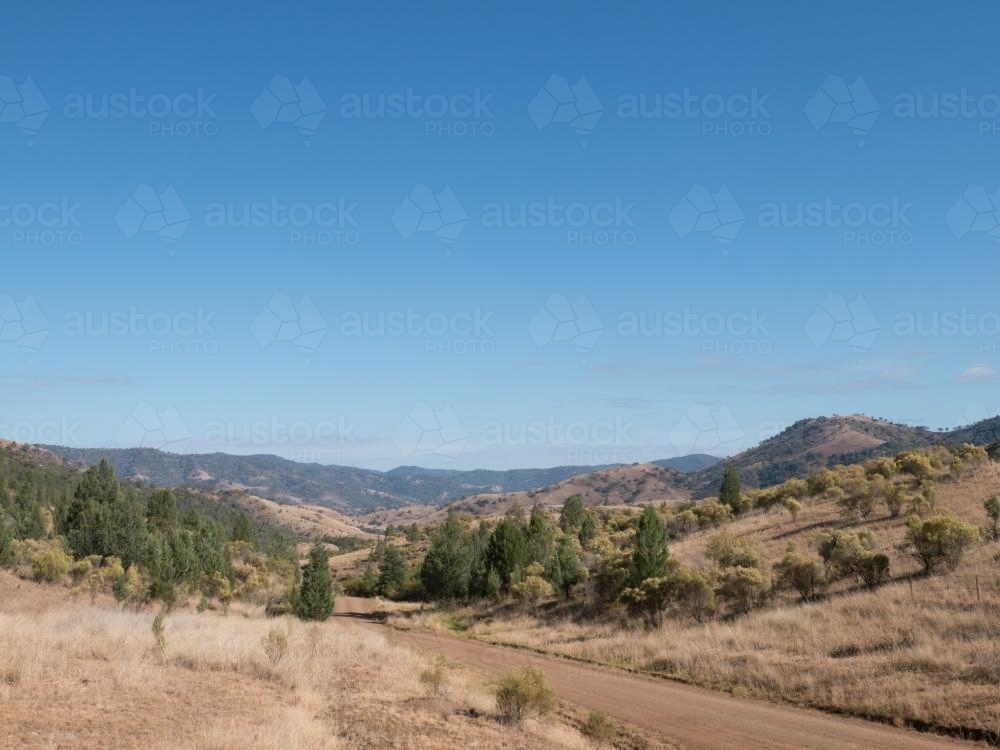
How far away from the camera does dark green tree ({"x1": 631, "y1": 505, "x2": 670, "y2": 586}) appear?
36.3m

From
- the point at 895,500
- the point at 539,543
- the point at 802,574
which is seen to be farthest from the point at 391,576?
the point at 802,574

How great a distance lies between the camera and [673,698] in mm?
21094

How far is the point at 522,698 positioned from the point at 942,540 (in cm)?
2257

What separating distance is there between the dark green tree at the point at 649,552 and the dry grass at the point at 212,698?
1636 centimetres

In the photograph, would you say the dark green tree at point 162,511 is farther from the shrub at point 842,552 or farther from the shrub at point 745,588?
the shrub at point 842,552

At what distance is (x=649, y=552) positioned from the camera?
122 feet

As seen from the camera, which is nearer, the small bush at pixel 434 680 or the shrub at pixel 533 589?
the small bush at pixel 434 680

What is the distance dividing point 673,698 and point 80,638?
17.5 m

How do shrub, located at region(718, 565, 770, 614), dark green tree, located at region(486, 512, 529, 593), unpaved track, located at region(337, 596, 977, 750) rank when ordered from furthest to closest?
dark green tree, located at region(486, 512, 529, 593) < shrub, located at region(718, 565, 770, 614) < unpaved track, located at region(337, 596, 977, 750)

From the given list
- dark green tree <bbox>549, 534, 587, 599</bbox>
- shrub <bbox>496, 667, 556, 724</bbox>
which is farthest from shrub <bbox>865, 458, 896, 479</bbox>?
shrub <bbox>496, 667, 556, 724</bbox>

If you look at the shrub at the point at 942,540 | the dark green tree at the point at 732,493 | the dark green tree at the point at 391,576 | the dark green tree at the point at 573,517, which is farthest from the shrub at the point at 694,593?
the dark green tree at the point at 391,576

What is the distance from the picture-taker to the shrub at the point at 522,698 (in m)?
16.4

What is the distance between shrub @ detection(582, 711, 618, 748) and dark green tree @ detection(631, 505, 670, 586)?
19.8 meters

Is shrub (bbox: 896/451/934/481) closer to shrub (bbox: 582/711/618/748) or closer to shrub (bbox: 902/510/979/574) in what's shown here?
shrub (bbox: 902/510/979/574)
